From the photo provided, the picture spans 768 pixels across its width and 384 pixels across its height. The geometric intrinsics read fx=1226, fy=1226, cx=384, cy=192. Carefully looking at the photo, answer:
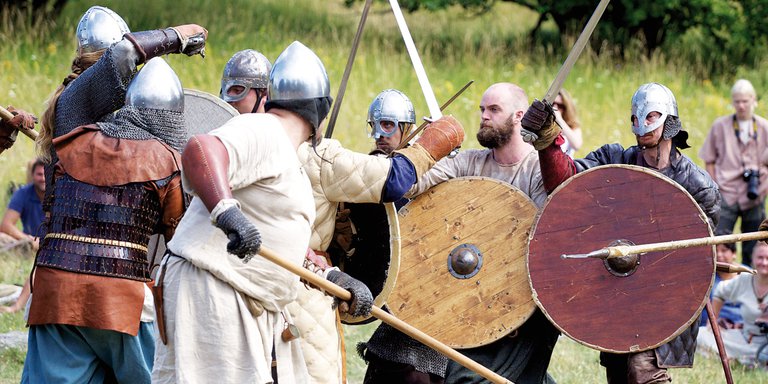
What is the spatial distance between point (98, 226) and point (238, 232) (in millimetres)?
1122

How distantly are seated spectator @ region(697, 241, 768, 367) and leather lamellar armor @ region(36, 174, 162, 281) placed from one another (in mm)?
4509

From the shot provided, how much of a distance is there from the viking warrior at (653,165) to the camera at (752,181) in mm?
4088

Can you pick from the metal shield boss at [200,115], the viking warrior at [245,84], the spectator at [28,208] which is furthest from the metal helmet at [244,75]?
the spectator at [28,208]

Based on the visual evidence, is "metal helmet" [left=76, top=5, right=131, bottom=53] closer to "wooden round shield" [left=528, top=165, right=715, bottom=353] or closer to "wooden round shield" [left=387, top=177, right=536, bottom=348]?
"wooden round shield" [left=387, top=177, right=536, bottom=348]

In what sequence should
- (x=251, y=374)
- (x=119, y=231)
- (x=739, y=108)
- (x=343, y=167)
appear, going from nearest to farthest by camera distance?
1. (x=251, y=374)
2. (x=119, y=231)
3. (x=343, y=167)
4. (x=739, y=108)

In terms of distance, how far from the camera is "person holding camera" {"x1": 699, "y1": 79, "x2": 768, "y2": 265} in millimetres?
9547

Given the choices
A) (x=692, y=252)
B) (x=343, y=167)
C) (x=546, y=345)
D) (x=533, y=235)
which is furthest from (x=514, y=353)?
(x=343, y=167)

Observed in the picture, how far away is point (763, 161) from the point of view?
9.65 meters

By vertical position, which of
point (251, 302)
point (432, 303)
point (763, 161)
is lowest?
point (763, 161)

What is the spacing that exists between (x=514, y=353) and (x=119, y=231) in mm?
1942

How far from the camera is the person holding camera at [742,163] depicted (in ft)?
31.3

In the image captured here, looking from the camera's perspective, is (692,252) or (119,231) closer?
(119,231)

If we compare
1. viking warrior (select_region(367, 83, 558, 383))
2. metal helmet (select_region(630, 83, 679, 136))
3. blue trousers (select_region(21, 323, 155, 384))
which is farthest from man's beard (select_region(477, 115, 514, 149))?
blue trousers (select_region(21, 323, 155, 384))

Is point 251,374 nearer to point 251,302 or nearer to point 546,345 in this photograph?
point 251,302
